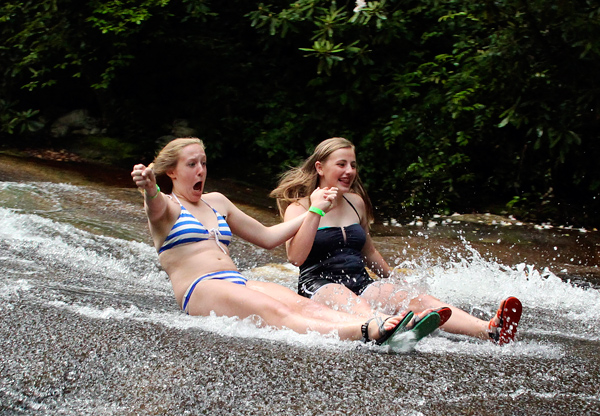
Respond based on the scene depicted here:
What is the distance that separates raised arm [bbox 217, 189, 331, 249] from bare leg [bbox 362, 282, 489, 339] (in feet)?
1.82

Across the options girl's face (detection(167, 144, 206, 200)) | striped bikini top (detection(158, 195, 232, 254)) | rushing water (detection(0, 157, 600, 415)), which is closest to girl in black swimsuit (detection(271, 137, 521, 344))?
rushing water (detection(0, 157, 600, 415))

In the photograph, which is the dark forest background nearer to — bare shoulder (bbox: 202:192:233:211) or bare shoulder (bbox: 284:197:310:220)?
bare shoulder (bbox: 284:197:310:220)

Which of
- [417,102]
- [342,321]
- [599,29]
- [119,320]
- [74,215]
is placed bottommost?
[74,215]

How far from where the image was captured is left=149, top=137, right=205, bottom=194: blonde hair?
3818 mm

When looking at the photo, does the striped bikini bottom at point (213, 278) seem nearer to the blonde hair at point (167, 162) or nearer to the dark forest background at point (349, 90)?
the blonde hair at point (167, 162)

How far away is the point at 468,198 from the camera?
9.55 metres

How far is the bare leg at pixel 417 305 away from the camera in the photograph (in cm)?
340

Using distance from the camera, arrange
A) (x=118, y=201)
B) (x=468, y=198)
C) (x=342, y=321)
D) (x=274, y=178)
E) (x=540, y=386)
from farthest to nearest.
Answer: (x=274, y=178), (x=468, y=198), (x=118, y=201), (x=342, y=321), (x=540, y=386)

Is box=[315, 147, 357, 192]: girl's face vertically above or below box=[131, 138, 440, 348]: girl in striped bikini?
above

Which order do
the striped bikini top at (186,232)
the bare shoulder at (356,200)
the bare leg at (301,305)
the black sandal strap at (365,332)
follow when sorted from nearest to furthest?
the black sandal strap at (365,332), the bare leg at (301,305), the striped bikini top at (186,232), the bare shoulder at (356,200)

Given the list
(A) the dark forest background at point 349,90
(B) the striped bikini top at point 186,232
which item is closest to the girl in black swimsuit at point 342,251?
(B) the striped bikini top at point 186,232

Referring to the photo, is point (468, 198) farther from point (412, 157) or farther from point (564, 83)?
point (564, 83)

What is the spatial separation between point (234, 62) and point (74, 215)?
16.6 feet

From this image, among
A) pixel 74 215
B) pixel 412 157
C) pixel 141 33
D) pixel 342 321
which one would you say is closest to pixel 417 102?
pixel 412 157
